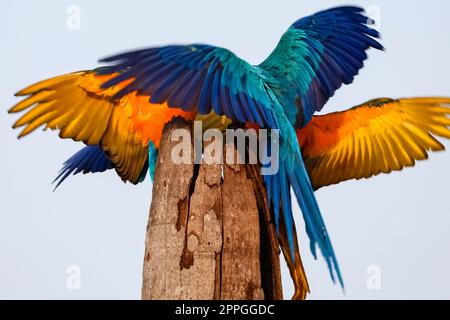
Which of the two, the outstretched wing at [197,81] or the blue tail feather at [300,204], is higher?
the outstretched wing at [197,81]

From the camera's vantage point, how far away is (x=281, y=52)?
5242mm

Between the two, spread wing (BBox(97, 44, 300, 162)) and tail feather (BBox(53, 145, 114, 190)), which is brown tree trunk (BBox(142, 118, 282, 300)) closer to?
spread wing (BBox(97, 44, 300, 162))

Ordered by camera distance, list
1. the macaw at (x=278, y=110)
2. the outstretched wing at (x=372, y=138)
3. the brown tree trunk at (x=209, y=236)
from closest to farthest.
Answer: the brown tree trunk at (x=209, y=236)
the macaw at (x=278, y=110)
the outstretched wing at (x=372, y=138)

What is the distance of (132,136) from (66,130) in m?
0.44

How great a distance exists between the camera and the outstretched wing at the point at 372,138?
18.2 ft

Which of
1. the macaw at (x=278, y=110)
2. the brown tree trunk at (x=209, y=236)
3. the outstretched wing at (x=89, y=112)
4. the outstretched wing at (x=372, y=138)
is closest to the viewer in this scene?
the brown tree trunk at (x=209, y=236)

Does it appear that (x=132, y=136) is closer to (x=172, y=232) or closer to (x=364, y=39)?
(x=172, y=232)

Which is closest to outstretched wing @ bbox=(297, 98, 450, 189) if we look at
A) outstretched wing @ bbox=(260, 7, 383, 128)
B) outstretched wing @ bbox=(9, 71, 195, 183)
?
outstretched wing @ bbox=(260, 7, 383, 128)

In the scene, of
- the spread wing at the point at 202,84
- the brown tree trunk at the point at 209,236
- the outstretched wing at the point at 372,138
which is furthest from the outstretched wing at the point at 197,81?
the outstretched wing at the point at 372,138

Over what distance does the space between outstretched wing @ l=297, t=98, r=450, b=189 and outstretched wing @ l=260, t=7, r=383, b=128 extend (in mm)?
425

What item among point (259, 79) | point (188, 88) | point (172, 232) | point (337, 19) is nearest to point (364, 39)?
point (337, 19)

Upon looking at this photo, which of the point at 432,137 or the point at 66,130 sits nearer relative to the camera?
the point at 66,130

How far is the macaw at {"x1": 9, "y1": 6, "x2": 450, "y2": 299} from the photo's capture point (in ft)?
14.9

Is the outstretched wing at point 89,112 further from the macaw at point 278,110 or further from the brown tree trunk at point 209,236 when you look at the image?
the brown tree trunk at point 209,236
